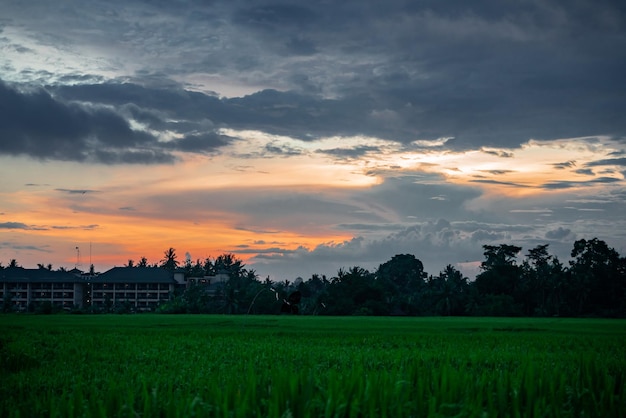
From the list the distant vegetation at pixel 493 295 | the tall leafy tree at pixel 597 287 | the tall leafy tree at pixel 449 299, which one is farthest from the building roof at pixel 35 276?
the tall leafy tree at pixel 597 287

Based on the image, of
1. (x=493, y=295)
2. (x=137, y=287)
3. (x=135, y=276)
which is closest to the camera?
(x=493, y=295)

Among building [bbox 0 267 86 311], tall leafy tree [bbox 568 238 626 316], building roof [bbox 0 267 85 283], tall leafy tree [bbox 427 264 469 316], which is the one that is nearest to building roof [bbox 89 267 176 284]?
building [bbox 0 267 86 311]

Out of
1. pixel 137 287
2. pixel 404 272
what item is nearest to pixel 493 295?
pixel 404 272

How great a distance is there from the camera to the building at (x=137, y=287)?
4749 inches

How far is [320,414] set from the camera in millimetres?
5738

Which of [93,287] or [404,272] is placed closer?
[93,287]

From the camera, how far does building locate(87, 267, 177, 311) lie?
121 metres

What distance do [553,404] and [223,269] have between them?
138608 mm

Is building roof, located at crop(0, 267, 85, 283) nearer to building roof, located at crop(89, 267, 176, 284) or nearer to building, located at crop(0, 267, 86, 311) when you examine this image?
building, located at crop(0, 267, 86, 311)

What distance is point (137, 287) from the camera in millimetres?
121562

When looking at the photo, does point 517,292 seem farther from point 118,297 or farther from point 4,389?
point 4,389

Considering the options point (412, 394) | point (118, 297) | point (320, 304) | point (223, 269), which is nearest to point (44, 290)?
point (118, 297)

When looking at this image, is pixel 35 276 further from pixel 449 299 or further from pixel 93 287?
pixel 449 299

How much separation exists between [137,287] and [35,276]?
19.1 metres
